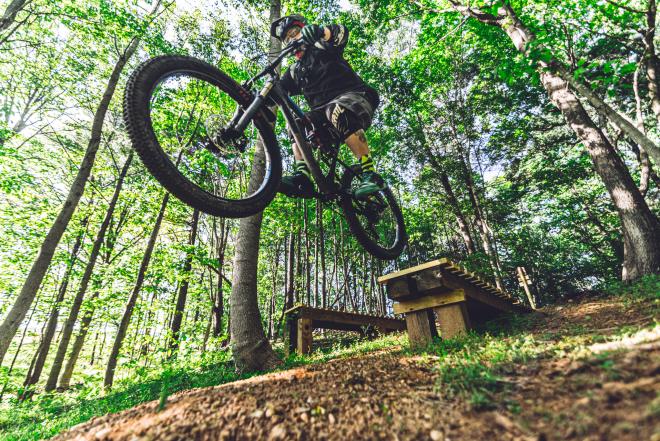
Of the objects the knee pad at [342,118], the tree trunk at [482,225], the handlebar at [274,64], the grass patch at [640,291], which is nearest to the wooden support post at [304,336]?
the knee pad at [342,118]

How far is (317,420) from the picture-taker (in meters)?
1.41

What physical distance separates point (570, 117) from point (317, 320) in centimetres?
760

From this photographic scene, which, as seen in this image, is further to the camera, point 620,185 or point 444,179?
point 444,179

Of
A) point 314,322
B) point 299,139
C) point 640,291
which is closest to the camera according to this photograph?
point 299,139

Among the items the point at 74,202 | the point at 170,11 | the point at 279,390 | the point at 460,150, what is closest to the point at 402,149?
the point at 460,150

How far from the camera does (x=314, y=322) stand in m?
6.39

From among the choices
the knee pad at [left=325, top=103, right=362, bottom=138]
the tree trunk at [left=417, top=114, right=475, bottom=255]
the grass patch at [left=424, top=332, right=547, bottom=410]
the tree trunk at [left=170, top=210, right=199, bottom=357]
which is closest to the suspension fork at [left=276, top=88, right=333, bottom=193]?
the knee pad at [left=325, top=103, right=362, bottom=138]

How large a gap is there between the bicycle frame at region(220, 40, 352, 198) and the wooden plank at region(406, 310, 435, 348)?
2.10 metres

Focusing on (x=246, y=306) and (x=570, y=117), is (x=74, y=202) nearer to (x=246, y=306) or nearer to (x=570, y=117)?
(x=246, y=306)

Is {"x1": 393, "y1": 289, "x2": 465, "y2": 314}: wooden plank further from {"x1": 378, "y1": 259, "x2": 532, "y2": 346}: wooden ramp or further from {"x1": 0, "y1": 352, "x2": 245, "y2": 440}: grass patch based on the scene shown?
{"x1": 0, "y1": 352, "x2": 245, "y2": 440}: grass patch

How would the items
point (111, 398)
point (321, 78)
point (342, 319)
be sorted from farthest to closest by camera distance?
point (342, 319), point (111, 398), point (321, 78)

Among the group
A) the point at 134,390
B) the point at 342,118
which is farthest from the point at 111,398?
the point at 342,118

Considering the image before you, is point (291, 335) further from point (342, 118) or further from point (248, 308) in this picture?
point (342, 118)

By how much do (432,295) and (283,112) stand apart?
3041mm
